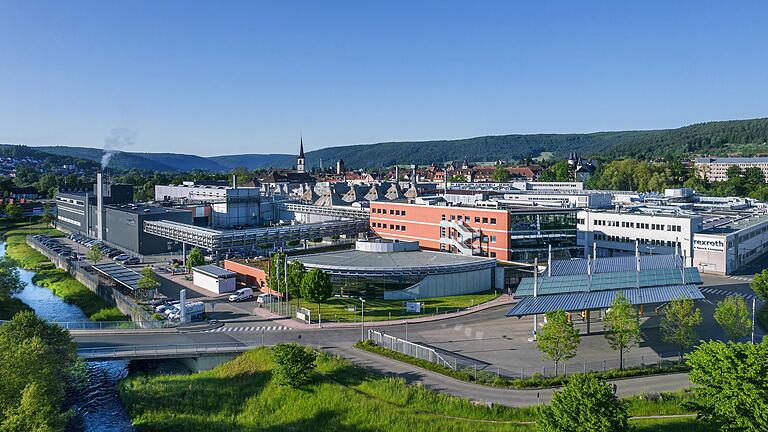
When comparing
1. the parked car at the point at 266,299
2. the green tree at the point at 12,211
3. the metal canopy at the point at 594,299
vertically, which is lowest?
the parked car at the point at 266,299

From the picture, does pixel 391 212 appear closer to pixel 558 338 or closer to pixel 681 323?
pixel 681 323

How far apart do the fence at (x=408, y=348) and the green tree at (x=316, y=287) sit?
5.74 meters

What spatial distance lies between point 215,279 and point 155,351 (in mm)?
16714

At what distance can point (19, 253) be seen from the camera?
7419 centimetres

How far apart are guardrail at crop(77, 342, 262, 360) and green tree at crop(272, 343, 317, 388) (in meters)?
4.47

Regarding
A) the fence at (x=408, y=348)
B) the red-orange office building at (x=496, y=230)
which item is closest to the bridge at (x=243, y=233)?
the red-orange office building at (x=496, y=230)

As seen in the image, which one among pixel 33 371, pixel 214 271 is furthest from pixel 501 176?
pixel 33 371

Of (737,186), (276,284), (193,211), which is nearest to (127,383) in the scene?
(276,284)

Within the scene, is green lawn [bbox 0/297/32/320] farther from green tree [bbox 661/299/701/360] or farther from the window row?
green tree [bbox 661/299/701/360]

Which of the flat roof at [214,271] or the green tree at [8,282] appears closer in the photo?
the green tree at [8,282]

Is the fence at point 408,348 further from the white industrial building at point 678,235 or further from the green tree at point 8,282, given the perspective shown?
the green tree at point 8,282

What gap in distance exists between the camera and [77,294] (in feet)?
169

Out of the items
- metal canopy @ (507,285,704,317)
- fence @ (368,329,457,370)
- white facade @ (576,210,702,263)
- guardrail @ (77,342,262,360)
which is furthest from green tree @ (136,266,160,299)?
white facade @ (576,210,702,263)

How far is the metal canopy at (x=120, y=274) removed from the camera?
48.9m
